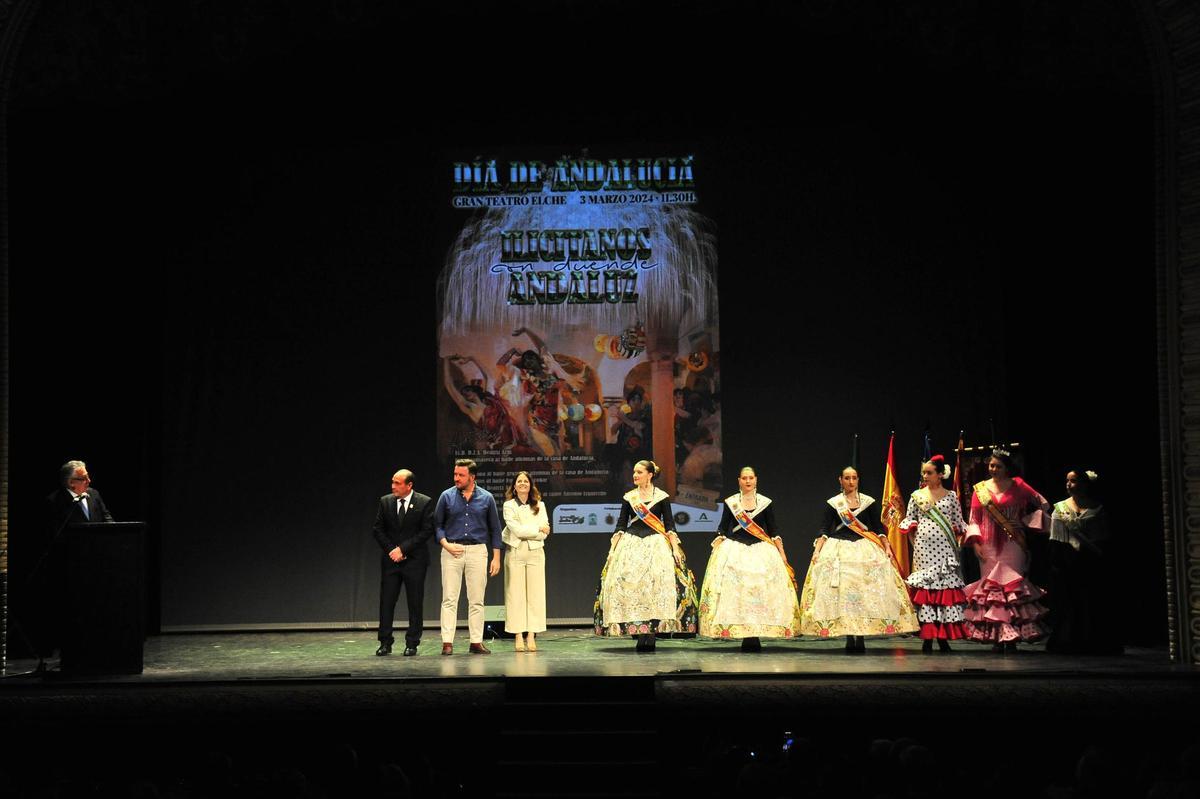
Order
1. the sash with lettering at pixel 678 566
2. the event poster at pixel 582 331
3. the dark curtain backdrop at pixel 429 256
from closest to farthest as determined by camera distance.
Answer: the sash with lettering at pixel 678 566 → the dark curtain backdrop at pixel 429 256 → the event poster at pixel 582 331

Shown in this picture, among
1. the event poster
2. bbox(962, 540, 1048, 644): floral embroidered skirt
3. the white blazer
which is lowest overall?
bbox(962, 540, 1048, 644): floral embroidered skirt

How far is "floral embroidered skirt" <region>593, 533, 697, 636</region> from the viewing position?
9.21 metres

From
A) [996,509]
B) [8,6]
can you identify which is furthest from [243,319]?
[996,509]

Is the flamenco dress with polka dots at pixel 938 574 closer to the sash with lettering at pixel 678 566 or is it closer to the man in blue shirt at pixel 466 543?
the sash with lettering at pixel 678 566

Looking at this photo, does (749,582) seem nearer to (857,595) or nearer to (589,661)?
(857,595)

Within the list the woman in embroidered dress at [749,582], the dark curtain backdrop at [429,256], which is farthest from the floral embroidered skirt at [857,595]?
the dark curtain backdrop at [429,256]

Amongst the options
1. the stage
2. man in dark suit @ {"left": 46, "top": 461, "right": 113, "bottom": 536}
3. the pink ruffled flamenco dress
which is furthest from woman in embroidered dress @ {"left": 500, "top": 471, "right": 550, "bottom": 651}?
the pink ruffled flamenco dress

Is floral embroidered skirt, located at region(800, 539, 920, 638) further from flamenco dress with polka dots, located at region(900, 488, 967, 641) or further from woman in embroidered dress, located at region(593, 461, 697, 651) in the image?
woman in embroidered dress, located at region(593, 461, 697, 651)

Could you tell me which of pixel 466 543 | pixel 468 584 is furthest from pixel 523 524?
pixel 468 584

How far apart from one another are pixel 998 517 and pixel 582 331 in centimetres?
396

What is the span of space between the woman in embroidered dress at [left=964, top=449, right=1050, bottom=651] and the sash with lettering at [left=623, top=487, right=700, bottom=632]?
193cm

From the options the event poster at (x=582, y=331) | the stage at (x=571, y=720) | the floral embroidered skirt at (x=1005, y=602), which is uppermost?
the event poster at (x=582, y=331)

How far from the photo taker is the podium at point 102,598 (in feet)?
26.1

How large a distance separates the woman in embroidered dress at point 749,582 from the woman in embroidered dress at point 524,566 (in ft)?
3.99
